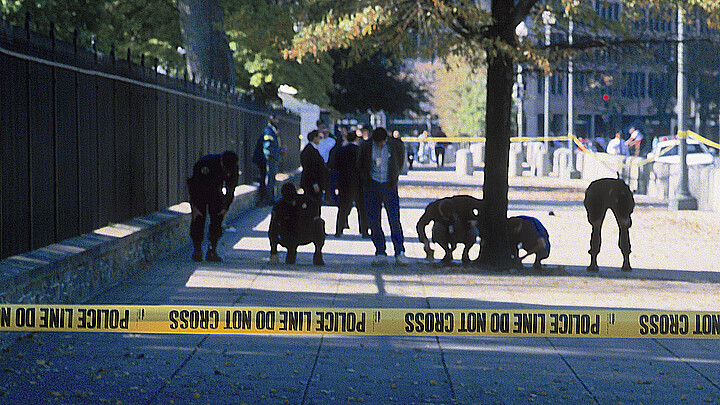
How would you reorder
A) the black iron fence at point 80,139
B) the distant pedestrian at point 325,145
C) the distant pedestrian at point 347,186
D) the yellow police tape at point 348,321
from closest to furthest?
the yellow police tape at point 348,321 → the black iron fence at point 80,139 → the distant pedestrian at point 347,186 → the distant pedestrian at point 325,145

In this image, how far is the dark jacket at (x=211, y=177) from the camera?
13.3 metres

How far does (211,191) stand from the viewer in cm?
1345

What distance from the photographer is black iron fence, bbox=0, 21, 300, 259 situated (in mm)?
9047

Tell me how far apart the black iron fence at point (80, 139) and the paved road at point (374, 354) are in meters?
0.94

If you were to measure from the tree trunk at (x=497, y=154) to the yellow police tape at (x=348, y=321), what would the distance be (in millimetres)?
7665

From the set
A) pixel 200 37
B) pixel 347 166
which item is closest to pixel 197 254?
pixel 347 166

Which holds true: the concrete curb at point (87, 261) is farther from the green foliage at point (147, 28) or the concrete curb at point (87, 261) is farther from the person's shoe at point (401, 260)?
the green foliage at point (147, 28)

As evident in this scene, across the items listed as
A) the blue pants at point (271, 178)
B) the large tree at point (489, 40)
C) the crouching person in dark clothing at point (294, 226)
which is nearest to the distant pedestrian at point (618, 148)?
the blue pants at point (271, 178)

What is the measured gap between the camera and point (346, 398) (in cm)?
667

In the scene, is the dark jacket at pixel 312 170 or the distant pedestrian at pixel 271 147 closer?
the dark jacket at pixel 312 170

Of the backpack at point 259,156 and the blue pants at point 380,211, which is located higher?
the backpack at point 259,156

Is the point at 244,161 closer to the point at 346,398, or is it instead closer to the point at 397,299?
the point at 397,299

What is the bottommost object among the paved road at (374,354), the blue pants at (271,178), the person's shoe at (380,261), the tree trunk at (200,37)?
the paved road at (374,354)

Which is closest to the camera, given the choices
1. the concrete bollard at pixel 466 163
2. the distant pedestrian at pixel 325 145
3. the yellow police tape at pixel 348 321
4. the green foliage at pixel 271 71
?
the yellow police tape at pixel 348 321
